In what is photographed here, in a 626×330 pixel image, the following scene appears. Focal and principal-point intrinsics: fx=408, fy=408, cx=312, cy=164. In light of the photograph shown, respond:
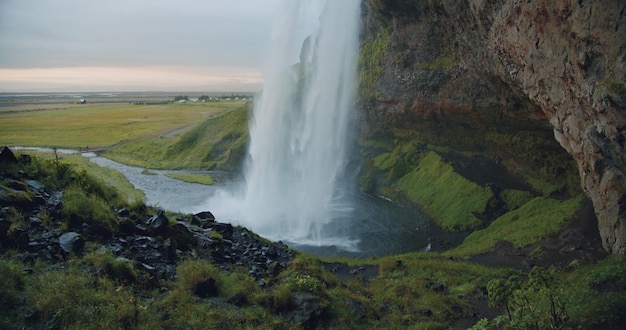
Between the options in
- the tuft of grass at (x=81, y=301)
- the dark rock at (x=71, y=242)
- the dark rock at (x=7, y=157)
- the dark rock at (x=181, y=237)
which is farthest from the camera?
the dark rock at (x=7, y=157)

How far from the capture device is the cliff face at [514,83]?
14.3 m

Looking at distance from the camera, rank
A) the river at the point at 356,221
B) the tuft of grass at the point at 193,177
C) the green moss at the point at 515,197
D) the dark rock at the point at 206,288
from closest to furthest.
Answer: the dark rock at the point at 206,288, the river at the point at 356,221, the green moss at the point at 515,197, the tuft of grass at the point at 193,177

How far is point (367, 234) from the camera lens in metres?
27.4

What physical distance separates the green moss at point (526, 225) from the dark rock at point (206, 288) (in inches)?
550

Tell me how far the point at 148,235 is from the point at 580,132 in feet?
56.5

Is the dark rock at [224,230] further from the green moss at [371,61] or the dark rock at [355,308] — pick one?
the green moss at [371,61]

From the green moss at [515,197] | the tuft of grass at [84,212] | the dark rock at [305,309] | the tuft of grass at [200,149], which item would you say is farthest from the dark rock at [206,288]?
the tuft of grass at [200,149]

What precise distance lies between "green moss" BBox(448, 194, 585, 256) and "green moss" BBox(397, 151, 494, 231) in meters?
2.48

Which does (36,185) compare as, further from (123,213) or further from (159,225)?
(159,225)

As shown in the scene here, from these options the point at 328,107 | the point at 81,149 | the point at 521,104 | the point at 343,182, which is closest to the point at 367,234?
the point at 521,104

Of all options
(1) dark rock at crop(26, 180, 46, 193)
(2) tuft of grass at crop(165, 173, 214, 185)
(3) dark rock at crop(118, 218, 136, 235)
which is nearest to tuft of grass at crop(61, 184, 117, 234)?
(3) dark rock at crop(118, 218, 136, 235)

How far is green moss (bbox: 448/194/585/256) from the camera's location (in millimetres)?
21130

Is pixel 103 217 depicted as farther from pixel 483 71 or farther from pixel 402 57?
pixel 402 57

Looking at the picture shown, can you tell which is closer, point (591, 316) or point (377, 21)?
point (591, 316)
